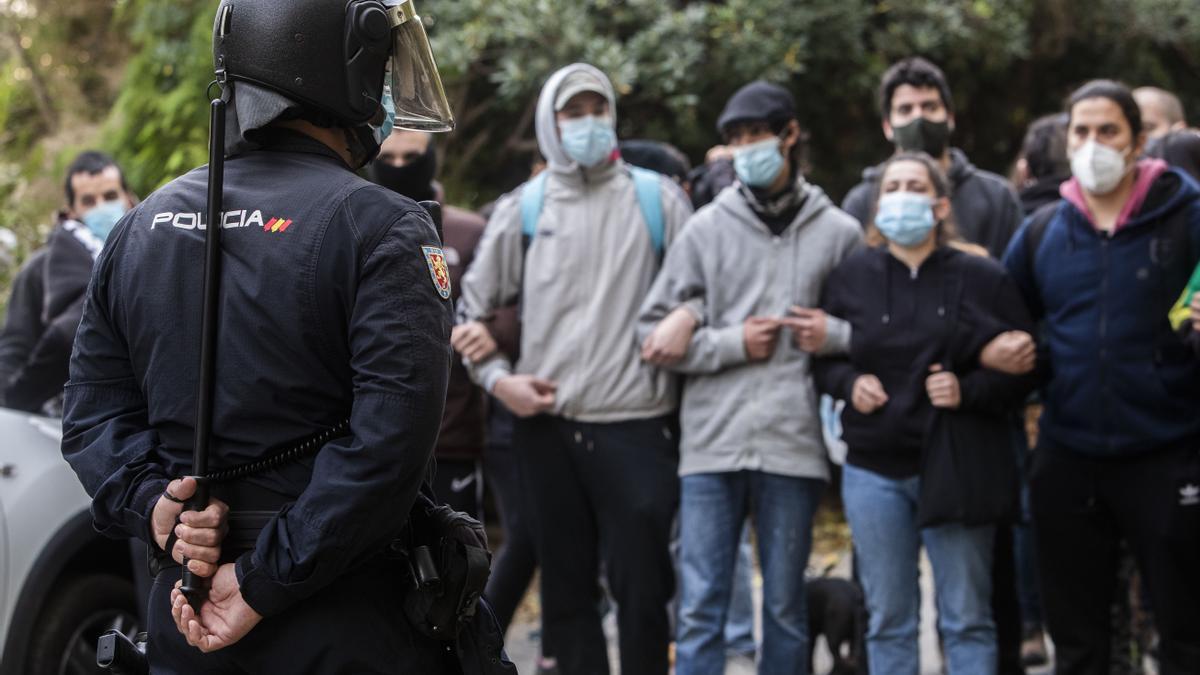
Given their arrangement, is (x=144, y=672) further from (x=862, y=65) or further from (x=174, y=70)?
(x=862, y=65)

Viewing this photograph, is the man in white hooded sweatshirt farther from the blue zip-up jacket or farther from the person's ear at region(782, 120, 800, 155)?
the blue zip-up jacket

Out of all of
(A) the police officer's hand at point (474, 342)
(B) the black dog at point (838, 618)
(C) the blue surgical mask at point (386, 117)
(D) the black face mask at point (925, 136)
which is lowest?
(B) the black dog at point (838, 618)

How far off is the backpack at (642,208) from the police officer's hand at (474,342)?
0.38 m

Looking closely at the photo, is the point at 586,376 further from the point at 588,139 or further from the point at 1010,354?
the point at 1010,354

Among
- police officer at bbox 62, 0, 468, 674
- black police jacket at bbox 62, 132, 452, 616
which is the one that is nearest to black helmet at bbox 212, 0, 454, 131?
police officer at bbox 62, 0, 468, 674

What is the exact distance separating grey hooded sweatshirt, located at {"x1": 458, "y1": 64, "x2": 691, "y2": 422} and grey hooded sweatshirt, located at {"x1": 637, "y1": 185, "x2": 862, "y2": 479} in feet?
0.42

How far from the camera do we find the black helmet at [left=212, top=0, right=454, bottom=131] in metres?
2.75

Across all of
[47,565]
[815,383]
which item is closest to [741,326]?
[815,383]

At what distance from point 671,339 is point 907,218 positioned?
3.10ft

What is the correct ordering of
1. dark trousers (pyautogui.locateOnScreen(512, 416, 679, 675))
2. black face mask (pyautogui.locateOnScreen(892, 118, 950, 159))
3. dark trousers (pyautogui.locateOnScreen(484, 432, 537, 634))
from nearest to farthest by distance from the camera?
dark trousers (pyautogui.locateOnScreen(512, 416, 679, 675))
black face mask (pyautogui.locateOnScreen(892, 118, 950, 159))
dark trousers (pyautogui.locateOnScreen(484, 432, 537, 634))

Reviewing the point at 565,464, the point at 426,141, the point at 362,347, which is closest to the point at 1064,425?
the point at 565,464

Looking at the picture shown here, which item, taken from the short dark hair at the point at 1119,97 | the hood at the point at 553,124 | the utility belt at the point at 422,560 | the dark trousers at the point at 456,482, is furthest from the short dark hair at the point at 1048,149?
the utility belt at the point at 422,560

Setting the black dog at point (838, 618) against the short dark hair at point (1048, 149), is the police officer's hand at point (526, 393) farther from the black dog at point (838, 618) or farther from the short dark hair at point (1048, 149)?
the short dark hair at point (1048, 149)

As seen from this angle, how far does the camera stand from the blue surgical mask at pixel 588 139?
5.35 meters
